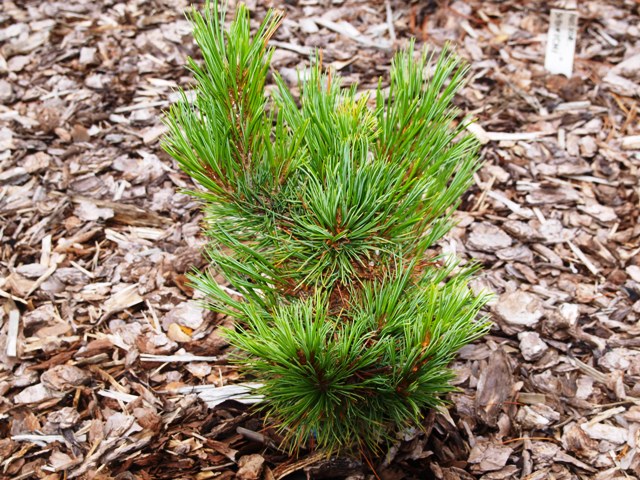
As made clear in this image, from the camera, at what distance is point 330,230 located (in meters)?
1.51

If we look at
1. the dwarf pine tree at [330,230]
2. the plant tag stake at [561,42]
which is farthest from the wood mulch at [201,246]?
the dwarf pine tree at [330,230]

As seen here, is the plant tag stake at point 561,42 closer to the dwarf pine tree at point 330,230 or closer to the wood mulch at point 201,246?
the wood mulch at point 201,246

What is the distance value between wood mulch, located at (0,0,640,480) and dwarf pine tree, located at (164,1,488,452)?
448mm

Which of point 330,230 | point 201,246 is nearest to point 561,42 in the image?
point 201,246

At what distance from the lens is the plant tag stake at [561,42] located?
10.9 feet

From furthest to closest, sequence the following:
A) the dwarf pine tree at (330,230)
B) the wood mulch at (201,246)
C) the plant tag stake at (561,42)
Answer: the plant tag stake at (561,42) < the wood mulch at (201,246) < the dwarf pine tree at (330,230)

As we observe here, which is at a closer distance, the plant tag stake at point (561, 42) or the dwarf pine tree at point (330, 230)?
the dwarf pine tree at point (330, 230)

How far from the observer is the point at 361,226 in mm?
1515

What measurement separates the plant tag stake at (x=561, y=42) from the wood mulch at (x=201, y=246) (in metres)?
0.06

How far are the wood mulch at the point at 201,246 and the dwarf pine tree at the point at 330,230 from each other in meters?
0.45

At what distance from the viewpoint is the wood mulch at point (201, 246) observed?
196 cm

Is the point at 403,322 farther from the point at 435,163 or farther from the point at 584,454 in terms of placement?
the point at 584,454

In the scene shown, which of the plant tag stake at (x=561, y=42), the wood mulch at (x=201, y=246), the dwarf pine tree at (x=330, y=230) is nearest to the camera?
the dwarf pine tree at (x=330, y=230)

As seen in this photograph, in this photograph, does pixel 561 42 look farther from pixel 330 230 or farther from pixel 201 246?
pixel 330 230
